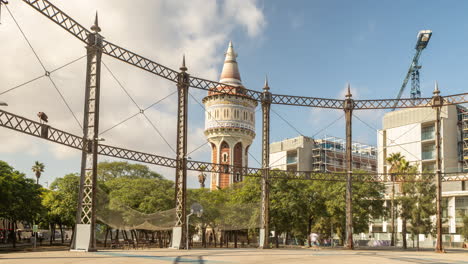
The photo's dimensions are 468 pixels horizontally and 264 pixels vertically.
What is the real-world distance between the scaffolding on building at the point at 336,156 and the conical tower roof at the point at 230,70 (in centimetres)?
3078

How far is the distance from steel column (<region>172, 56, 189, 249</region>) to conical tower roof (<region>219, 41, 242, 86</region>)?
58.1m

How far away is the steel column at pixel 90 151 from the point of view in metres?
26.1

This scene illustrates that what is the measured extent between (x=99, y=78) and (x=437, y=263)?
64.0 ft

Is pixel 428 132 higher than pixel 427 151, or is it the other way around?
pixel 428 132

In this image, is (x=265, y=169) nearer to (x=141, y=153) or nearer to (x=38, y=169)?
(x=141, y=153)

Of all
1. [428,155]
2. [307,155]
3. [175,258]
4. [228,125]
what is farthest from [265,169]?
[307,155]

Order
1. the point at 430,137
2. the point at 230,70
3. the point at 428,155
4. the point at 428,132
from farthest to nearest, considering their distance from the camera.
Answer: the point at 230,70, the point at 428,155, the point at 428,132, the point at 430,137

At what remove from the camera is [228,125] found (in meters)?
89.6

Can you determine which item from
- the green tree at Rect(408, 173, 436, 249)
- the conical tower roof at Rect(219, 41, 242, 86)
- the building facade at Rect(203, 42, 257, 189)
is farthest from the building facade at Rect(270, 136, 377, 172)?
the green tree at Rect(408, 173, 436, 249)

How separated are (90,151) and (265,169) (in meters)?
14.2

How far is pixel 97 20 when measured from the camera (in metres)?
27.6

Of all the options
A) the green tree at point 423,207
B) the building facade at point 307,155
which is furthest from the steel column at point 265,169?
the building facade at point 307,155

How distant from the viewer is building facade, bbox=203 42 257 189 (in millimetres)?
90188

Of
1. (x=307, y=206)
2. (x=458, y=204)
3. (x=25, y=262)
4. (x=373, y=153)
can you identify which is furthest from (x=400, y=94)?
(x=25, y=262)
